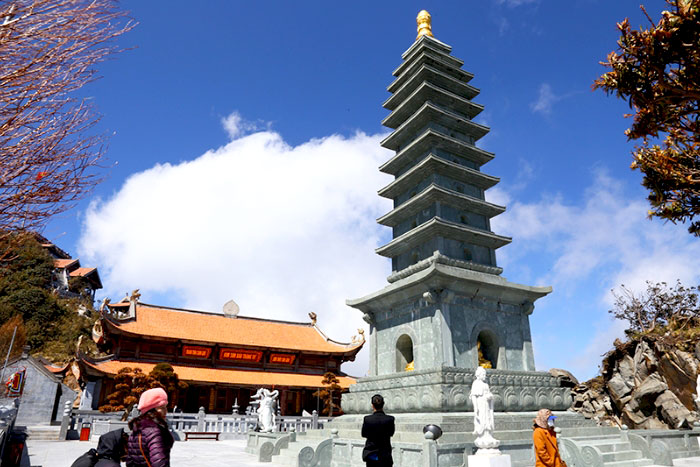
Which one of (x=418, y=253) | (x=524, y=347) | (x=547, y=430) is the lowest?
(x=547, y=430)

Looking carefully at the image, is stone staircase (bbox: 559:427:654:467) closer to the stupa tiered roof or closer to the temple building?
the stupa tiered roof

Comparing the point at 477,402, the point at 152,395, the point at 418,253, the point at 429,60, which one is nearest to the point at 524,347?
the point at 418,253

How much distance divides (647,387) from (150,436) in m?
26.1

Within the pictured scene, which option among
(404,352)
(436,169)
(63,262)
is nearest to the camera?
(404,352)

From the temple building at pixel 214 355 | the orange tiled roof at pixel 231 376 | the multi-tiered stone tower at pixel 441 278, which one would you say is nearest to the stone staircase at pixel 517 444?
the multi-tiered stone tower at pixel 441 278

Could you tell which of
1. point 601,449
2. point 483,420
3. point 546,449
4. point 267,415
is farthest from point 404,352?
point 546,449

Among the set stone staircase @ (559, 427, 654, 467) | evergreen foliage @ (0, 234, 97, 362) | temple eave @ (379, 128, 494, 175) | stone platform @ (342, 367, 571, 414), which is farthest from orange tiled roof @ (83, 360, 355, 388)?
evergreen foliage @ (0, 234, 97, 362)

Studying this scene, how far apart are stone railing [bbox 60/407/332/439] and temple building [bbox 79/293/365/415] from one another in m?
3.29

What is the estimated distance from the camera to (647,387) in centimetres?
2238

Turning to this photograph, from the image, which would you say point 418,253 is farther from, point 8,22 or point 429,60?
point 8,22

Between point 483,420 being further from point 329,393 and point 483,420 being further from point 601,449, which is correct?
point 329,393

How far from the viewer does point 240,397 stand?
28.3 meters

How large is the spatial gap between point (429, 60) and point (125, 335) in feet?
73.2

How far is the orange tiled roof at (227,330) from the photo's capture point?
Result: 27.5m
